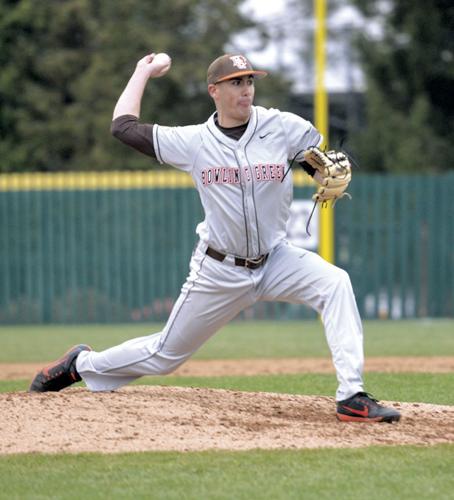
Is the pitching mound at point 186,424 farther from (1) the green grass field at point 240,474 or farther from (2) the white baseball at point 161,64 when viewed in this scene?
(2) the white baseball at point 161,64

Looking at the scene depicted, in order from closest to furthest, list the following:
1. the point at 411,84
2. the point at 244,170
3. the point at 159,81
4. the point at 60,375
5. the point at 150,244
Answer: the point at 244,170 < the point at 60,375 < the point at 150,244 < the point at 411,84 < the point at 159,81

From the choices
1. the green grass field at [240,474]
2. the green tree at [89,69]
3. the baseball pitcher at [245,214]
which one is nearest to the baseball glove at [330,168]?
the baseball pitcher at [245,214]

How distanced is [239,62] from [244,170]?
644 millimetres

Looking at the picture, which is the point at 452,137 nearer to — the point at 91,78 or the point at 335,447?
the point at 91,78

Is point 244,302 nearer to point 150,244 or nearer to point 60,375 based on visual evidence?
point 60,375

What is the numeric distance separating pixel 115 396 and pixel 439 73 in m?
19.0

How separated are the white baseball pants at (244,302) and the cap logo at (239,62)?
108cm

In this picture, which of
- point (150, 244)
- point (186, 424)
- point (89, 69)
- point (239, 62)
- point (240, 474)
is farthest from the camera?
point (89, 69)

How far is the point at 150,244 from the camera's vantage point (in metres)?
18.4

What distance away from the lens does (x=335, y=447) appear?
583 centimetres

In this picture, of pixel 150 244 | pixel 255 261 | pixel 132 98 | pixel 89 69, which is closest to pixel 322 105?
pixel 150 244

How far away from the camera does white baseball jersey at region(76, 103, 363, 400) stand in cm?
653

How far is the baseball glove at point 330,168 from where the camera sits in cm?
657

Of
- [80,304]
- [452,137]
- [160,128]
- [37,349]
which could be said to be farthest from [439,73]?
[160,128]
